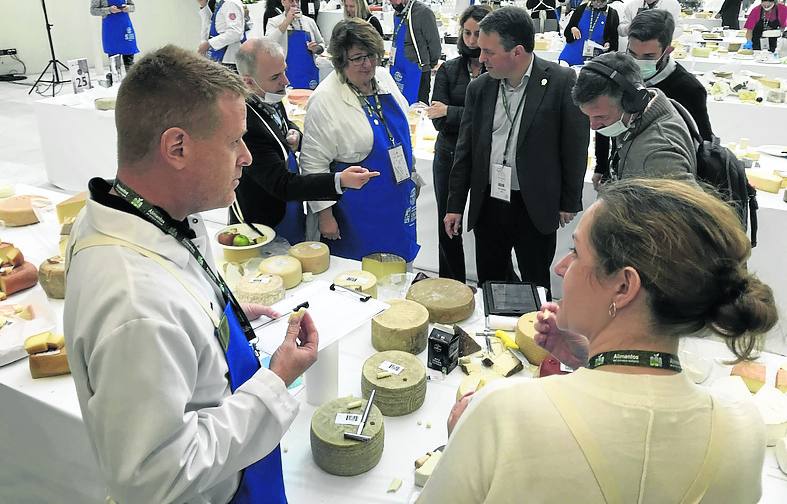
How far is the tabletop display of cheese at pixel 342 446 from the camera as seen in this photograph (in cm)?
146

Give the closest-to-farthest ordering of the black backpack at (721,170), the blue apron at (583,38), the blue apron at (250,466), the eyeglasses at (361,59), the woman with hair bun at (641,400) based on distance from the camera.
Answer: the woman with hair bun at (641,400)
the blue apron at (250,466)
the black backpack at (721,170)
the eyeglasses at (361,59)
the blue apron at (583,38)

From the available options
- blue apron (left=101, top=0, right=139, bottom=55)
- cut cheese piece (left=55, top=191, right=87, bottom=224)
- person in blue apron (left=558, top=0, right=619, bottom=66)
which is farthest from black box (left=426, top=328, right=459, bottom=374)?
blue apron (left=101, top=0, right=139, bottom=55)

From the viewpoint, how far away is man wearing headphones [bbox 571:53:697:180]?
2182mm

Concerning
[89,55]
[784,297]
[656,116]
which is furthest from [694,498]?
[89,55]

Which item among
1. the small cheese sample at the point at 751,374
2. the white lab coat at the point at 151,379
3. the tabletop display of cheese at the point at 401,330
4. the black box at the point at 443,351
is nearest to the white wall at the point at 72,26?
the tabletop display of cheese at the point at 401,330

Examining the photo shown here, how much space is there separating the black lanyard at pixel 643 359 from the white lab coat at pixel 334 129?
1.94 metres

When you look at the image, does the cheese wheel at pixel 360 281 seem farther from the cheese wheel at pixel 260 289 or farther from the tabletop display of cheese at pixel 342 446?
the tabletop display of cheese at pixel 342 446

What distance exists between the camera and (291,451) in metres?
1.56

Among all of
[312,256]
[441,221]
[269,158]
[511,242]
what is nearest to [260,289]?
[312,256]

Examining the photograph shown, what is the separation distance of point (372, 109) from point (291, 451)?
1.65 m

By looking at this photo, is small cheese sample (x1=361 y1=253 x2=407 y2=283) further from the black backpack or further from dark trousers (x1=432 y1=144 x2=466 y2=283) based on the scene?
the black backpack

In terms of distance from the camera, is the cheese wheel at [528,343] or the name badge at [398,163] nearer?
the cheese wheel at [528,343]

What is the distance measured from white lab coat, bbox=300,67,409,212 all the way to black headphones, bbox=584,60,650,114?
1002 millimetres

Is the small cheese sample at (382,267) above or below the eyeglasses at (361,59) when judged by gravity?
below
